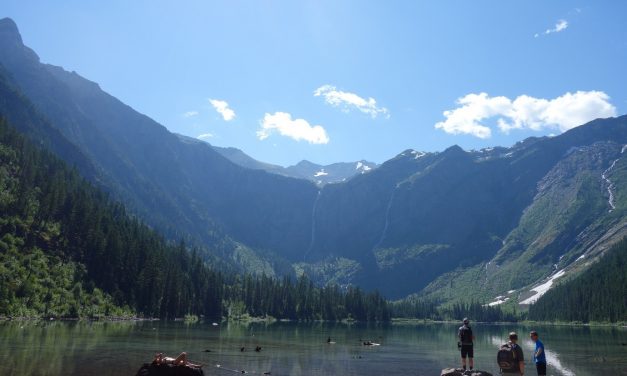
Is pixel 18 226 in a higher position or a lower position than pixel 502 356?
higher

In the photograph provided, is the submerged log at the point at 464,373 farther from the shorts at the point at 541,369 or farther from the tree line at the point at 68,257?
the tree line at the point at 68,257

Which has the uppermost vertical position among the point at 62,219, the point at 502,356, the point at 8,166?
the point at 8,166

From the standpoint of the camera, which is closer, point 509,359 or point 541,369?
point 509,359

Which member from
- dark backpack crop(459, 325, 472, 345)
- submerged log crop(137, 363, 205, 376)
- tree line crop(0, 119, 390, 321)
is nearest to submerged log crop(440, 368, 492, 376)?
dark backpack crop(459, 325, 472, 345)

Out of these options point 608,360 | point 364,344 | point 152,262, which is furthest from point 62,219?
point 608,360

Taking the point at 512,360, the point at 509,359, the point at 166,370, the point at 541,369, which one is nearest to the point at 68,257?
the point at 166,370

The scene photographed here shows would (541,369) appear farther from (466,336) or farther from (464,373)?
(466,336)

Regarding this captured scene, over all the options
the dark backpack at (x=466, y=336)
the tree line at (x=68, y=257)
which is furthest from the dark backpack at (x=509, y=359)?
the tree line at (x=68, y=257)

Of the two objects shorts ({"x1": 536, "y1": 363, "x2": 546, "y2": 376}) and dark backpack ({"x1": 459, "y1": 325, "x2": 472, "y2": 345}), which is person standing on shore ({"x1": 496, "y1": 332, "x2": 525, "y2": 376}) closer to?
shorts ({"x1": 536, "y1": 363, "x2": 546, "y2": 376})

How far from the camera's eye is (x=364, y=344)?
309ft

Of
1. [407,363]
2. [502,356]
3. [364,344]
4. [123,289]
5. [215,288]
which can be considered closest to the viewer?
[502,356]

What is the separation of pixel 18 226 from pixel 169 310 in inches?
1995

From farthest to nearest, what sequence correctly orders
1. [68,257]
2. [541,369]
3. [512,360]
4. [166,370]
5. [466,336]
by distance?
[68,257] < [466,336] < [166,370] < [541,369] < [512,360]

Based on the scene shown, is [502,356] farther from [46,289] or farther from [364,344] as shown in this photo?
[46,289]
